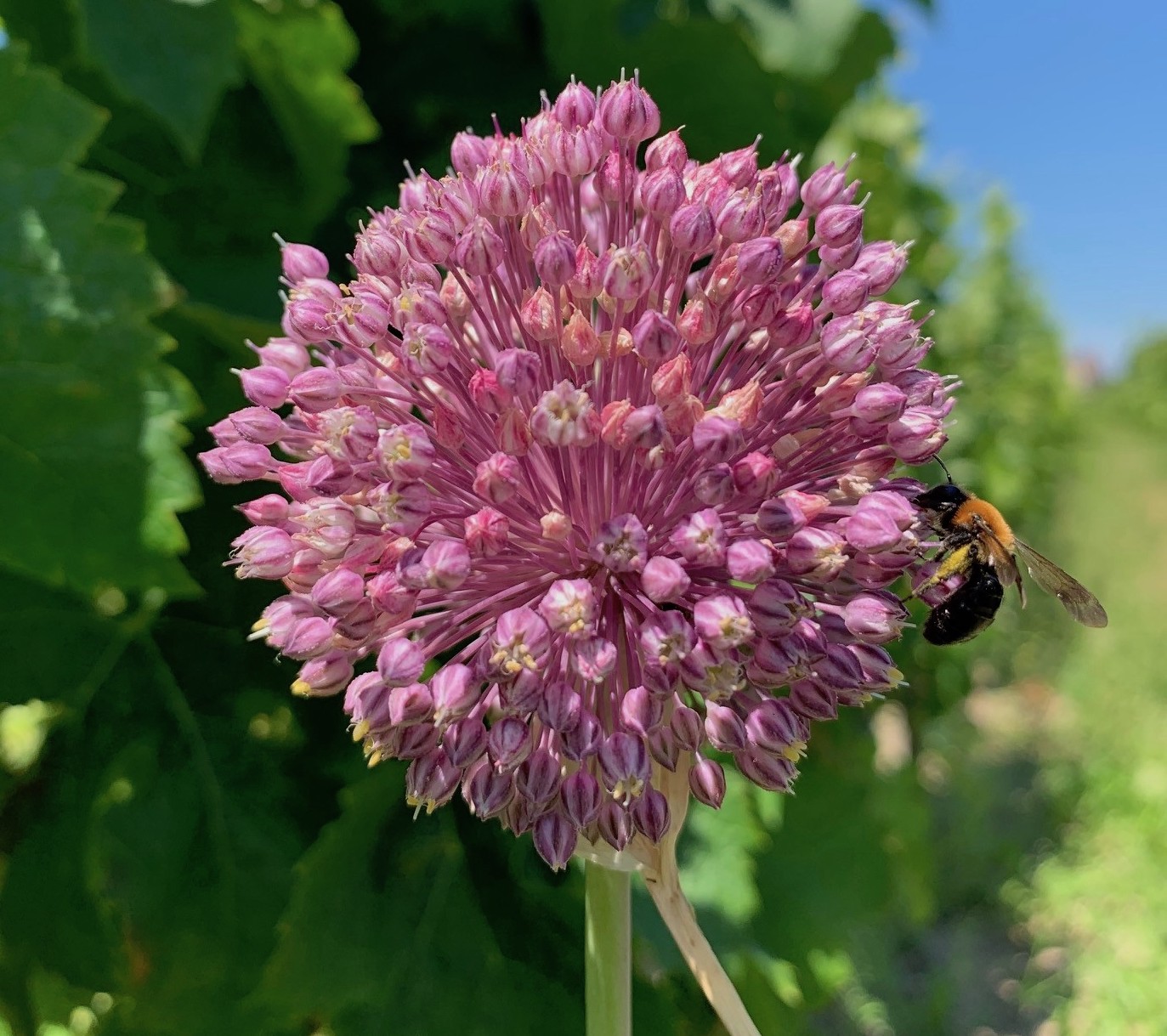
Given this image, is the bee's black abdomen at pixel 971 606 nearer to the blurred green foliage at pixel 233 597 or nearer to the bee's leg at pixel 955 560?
the bee's leg at pixel 955 560

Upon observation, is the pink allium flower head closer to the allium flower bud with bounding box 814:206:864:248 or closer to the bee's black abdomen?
Answer: the allium flower bud with bounding box 814:206:864:248

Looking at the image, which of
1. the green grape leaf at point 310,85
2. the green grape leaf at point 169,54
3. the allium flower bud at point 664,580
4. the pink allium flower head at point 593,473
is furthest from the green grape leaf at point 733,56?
the allium flower bud at point 664,580

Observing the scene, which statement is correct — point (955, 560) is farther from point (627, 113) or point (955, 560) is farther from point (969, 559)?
point (627, 113)

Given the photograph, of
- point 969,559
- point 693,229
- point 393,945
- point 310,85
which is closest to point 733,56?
point 310,85

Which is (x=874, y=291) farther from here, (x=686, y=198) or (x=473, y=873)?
(x=473, y=873)

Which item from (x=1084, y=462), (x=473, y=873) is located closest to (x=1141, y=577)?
(x=1084, y=462)

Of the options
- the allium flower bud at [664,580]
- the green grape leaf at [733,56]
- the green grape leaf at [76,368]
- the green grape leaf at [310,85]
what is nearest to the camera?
the allium flower bud at [664,580]

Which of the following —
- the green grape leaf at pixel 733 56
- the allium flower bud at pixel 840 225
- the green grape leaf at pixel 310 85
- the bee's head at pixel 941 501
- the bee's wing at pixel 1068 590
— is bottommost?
the bee's head at pixel 941 501

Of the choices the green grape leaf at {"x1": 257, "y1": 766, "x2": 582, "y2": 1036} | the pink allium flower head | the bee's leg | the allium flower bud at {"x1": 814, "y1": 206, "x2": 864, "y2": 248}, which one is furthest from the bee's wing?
the green grape leaf at {"x1": 257, "y1": 766, "x2": 582, "y2": 1036}
